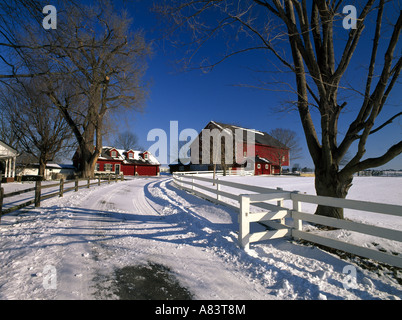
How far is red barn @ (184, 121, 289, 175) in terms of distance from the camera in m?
33.8

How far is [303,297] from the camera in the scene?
258 cm

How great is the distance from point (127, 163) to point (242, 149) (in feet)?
75.8

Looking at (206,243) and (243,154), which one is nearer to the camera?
(206,243)

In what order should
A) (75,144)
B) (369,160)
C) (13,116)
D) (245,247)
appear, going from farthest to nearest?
(75,144) → (13,116) → (369,160) → (245,247)

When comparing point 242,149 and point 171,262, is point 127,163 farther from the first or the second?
point 171,262

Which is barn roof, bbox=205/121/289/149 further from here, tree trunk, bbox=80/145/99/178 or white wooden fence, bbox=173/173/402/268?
white wooden fence, bbox=173/173/402/268

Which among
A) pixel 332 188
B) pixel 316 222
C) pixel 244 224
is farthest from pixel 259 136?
pixel 244 224

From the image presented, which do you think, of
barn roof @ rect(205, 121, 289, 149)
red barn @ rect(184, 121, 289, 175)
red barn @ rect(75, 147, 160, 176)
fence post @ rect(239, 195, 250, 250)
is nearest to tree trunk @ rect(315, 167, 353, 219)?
fence post @ rect(239, 195, 250, 250)

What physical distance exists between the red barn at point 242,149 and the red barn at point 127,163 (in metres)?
10.1

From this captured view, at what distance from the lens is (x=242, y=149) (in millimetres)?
37031

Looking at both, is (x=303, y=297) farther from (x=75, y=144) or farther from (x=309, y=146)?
(x=75, y=144)

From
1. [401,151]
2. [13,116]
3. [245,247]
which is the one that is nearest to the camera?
[245,247]
